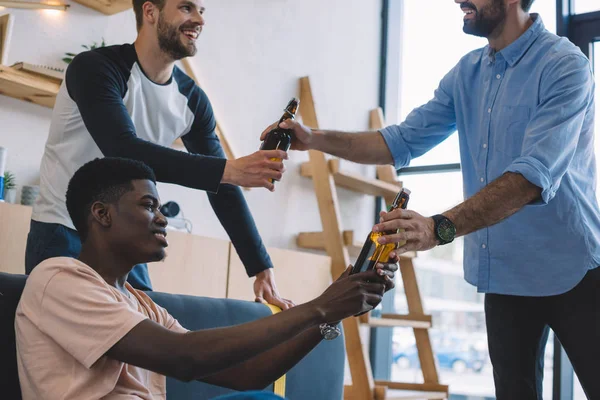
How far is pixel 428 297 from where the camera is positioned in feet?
15.7

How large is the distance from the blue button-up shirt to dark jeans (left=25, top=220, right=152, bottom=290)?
2.89 ft

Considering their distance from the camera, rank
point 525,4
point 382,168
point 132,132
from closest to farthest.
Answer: point 132,132 < point 525,4 < point 382,168

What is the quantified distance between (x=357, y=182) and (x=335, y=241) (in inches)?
21.4

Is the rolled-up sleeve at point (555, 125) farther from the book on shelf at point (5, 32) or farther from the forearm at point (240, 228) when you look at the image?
the book on shelf at point (5, 32)

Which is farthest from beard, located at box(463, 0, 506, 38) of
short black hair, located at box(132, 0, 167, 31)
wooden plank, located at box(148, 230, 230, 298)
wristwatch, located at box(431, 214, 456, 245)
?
wooden plank, located at box(148, 230, 230, 298)

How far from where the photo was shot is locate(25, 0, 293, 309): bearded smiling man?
1666 millimetres

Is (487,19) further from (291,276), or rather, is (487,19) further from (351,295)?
(291,276)

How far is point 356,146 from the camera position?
2129 mm

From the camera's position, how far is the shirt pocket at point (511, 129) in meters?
1.79

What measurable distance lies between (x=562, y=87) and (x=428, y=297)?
127 inches

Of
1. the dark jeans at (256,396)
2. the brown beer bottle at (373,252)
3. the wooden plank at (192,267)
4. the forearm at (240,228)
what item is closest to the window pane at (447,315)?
the wooden plank at (192,267)

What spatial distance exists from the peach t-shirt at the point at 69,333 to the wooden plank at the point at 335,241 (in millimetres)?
2589

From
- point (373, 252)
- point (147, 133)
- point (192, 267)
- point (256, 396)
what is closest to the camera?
point (256, 396)

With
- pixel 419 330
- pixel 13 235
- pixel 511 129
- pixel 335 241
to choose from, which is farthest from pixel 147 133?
pixel 419 330
